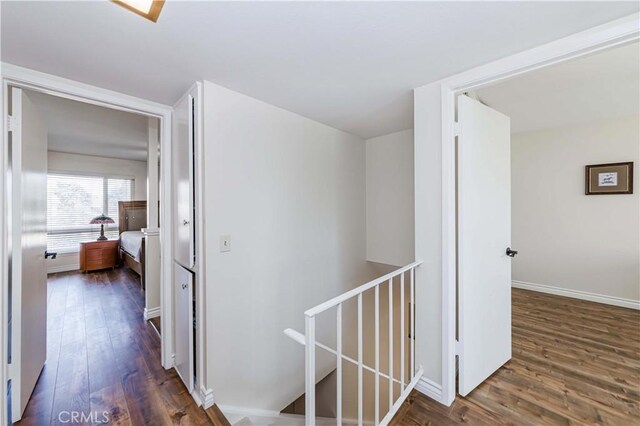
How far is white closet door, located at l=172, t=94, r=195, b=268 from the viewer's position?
170 centimetres

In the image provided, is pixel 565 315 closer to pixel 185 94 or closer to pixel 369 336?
pixel 369 336

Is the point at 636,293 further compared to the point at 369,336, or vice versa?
the point at 369,336

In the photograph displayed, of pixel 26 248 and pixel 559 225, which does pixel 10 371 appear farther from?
pixel 559 225

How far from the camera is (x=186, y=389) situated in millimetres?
1844

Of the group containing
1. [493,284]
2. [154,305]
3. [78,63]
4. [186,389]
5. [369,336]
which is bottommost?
[369,336]

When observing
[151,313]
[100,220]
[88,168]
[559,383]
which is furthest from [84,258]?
[559,383]

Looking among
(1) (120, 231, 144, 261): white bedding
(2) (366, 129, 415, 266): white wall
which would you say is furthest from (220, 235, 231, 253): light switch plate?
(1) (120, 231, 144, 261): white bedding

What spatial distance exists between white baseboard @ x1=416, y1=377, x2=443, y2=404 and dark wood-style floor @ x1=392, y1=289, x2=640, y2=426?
0.04 meters

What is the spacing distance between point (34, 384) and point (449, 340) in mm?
2932

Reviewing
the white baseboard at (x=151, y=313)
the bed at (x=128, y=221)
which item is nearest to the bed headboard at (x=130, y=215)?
the bed at (x=128, y=221)

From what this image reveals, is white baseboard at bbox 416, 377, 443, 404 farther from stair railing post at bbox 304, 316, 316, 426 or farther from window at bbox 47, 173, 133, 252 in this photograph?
window at bbox 47, 173, 133, 252

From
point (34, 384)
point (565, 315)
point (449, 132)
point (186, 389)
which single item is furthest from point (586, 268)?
point (34, 384)

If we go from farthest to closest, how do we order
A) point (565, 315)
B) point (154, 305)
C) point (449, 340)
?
point (154, 305) < point (565, 315) < point (449, 340)

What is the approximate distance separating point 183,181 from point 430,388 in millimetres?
2267
